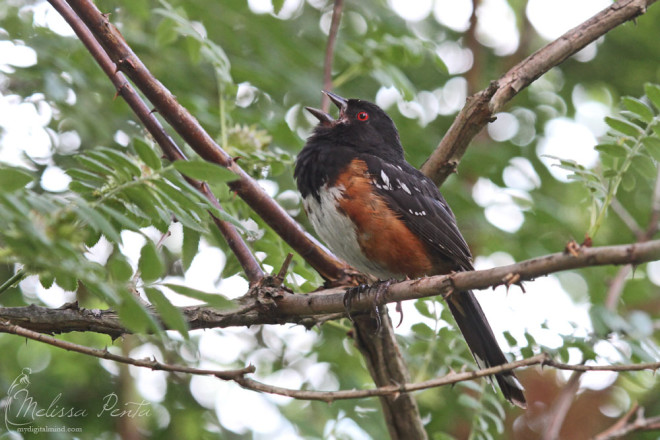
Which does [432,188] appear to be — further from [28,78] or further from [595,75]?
[595,75]

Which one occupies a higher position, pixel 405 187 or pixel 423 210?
pixel 405 187

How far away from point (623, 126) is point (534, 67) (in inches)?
21.5

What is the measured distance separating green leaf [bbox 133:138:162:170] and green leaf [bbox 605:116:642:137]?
5.71 ft

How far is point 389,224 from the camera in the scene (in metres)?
3.49

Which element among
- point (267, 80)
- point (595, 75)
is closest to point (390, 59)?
point (267, 80)

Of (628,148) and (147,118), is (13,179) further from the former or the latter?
(628,148)

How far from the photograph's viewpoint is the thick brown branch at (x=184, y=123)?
270cm

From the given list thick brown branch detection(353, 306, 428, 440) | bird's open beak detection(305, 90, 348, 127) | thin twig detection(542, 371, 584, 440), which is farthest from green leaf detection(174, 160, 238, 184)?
thin twig detection(542, 371, 584, 440)

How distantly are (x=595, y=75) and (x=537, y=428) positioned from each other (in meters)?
2.61

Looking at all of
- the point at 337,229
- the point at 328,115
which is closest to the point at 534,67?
the point at 337,229

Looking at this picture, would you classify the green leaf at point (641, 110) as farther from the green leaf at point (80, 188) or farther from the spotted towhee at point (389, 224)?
the green leaf at point (80, 188)

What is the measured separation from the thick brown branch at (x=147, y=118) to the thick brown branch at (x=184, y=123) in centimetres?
8

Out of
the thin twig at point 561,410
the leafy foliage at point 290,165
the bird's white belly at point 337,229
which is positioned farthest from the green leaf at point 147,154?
the thin twig at point 561,410

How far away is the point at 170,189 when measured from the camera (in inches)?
86.8
